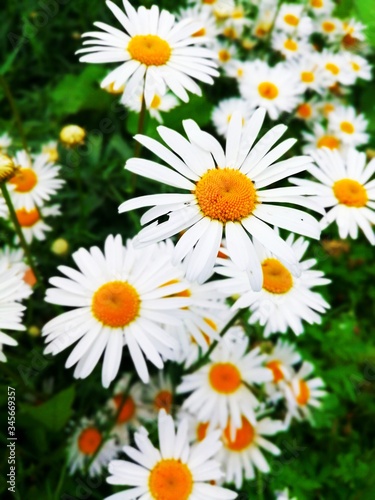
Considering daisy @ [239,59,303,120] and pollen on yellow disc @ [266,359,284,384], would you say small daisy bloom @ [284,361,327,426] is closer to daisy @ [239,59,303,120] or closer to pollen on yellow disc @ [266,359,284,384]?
pollen on yellow disc @ [266,359,284,384]

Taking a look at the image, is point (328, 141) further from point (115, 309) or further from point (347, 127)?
point (115, 309)

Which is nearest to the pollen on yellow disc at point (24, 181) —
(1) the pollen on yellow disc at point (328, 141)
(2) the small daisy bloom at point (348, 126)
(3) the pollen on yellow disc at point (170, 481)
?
(3) the pollen on yellow disc at point (170, 481)

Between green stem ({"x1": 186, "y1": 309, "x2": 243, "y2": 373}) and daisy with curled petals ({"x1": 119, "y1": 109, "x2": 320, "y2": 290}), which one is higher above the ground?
daisy with curled petals ({"x1": 119, "y1": 109, "x2": 320, "y2": 290})

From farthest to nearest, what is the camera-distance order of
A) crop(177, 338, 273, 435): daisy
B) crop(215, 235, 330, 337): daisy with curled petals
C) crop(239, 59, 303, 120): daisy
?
crop(239, 59, 303, 120): daisy → crop(177, 338, 273, 435): daisy → crop(215, 235, 330, 337): daisy with curled petals

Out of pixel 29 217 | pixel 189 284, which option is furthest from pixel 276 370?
pixel 29 217

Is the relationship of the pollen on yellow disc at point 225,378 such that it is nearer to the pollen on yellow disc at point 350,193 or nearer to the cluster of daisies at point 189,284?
the cluster of daisies at point 189,284

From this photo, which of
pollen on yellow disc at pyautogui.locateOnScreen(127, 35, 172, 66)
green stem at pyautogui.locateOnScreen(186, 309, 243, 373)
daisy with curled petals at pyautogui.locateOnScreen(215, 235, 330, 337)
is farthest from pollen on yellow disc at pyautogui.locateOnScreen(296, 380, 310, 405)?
pollen on yellow disc at pyautogui.locateOnScreen(127, 35, 172, 66)
